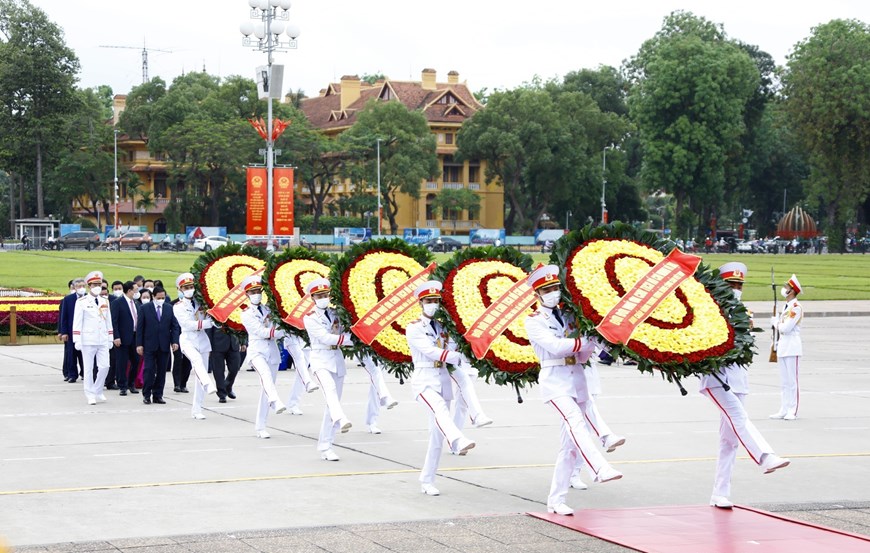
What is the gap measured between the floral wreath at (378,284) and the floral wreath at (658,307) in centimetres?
264

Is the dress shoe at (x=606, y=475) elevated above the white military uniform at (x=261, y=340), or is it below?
below

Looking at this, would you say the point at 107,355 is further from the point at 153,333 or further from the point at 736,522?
the point at 736,522

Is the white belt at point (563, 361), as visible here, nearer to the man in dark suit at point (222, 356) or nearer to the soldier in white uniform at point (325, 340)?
the soldier in white uniform at point (325, 340)

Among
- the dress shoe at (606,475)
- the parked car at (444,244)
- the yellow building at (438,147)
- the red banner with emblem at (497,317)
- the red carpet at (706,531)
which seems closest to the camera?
the red carpet at (706,531)

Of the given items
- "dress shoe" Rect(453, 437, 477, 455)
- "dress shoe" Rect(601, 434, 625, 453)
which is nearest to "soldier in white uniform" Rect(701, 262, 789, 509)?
"dress shoe" Rect(601, 434, 625, 453)

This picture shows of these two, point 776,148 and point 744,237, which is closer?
point 776,148

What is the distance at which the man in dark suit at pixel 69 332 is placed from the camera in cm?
1997

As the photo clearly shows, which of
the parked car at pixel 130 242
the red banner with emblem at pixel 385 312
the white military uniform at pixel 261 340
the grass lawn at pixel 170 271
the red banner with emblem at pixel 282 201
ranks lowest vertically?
the grass lawn at pixel 170 271

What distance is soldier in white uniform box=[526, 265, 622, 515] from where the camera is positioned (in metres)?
10.0

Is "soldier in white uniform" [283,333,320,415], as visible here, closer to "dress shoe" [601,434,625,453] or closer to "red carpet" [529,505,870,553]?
"dress shoe" [601,434,625,453]

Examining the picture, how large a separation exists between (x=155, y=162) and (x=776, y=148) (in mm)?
53459

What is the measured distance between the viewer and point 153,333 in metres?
17.9

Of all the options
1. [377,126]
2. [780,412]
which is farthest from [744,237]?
Answer: [780,412]

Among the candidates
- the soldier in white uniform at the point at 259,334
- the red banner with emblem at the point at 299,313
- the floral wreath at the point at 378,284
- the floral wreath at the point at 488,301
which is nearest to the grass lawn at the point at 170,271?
the soldier in white uniform at the point at 259,334
